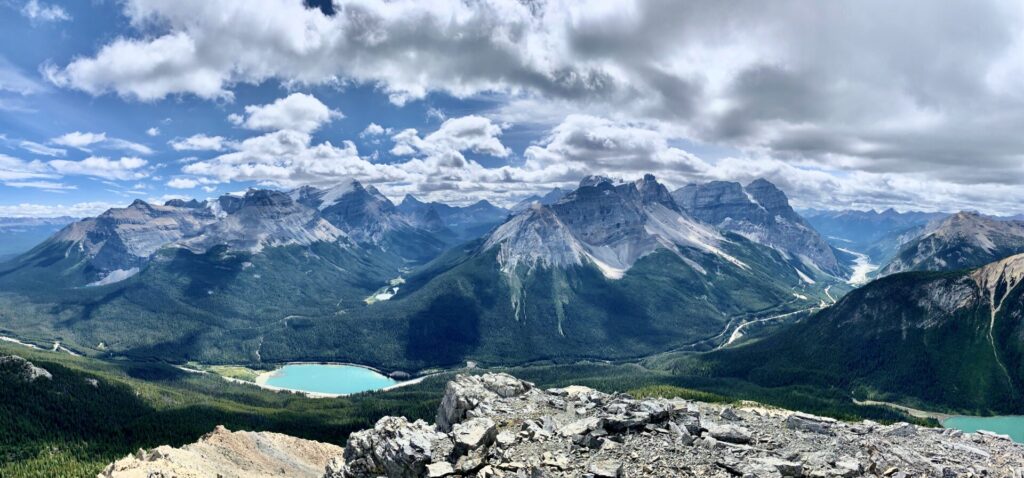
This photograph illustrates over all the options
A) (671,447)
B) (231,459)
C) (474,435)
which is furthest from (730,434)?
(231,459)

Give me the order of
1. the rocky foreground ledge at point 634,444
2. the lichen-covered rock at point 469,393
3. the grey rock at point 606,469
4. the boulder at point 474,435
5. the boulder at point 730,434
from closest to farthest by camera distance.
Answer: the grey rock at point 606,469 → the rocky foreground ledge at point 634,444 → the boulder at point 730,434 → the boulder at point 474,435 → the lichen-covered rock at point 469,393

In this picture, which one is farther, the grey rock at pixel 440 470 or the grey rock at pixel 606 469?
the grey rock at pixel 440 470

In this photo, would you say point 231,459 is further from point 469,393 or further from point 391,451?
point 391,451

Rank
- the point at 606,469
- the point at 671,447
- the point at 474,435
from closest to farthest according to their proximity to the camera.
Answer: the point at 606,469 < the point at 671,447 < the point at 474,435

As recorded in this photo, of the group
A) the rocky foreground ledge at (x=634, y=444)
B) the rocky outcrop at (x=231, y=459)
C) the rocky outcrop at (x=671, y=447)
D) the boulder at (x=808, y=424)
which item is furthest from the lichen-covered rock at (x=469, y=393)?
the boulder at (x=808, y=424)

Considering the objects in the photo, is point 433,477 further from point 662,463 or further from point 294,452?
point 294,452

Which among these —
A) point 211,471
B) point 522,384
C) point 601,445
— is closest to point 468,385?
point 522,384

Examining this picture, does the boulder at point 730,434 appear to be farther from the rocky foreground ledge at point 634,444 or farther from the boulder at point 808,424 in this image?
the boulder at point 808,424
